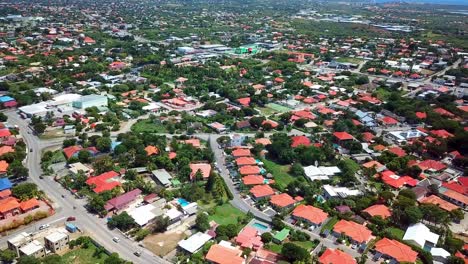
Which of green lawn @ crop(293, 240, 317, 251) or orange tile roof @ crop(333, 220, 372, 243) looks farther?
orange tile roof @ crop(333, 220, 372, 243)

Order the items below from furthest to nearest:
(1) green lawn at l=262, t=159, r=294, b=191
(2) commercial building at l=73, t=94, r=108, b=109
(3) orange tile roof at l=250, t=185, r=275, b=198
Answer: (2) commercial building at l=73, t=94, r=108, b=109 < (1) green lawn at l=262, t=159, r=294, b=191 < (3) orange tile roof at l=250, t=185, r=275, b=198

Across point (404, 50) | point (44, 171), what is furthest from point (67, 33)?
point (404, 50)

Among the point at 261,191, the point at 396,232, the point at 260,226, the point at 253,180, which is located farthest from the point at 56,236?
the point at 396,232

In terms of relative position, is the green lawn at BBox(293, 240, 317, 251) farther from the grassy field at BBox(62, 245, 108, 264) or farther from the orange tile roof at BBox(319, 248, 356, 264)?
the grassy field at BBox(62, 245, 108, 264)

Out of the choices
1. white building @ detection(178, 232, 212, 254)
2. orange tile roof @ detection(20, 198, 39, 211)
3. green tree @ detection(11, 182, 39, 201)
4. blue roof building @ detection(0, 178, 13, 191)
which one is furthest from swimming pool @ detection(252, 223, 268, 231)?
Result: blue roof building @ detection(0, 178, 13, 191)

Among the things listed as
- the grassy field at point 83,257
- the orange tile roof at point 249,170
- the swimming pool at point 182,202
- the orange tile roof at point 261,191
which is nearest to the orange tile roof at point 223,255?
the swimming pool at point 182,202

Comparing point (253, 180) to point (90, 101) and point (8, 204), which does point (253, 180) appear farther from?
point (90, 101)

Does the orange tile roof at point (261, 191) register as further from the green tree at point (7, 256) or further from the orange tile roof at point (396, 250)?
the green tree at point (7, 256)
